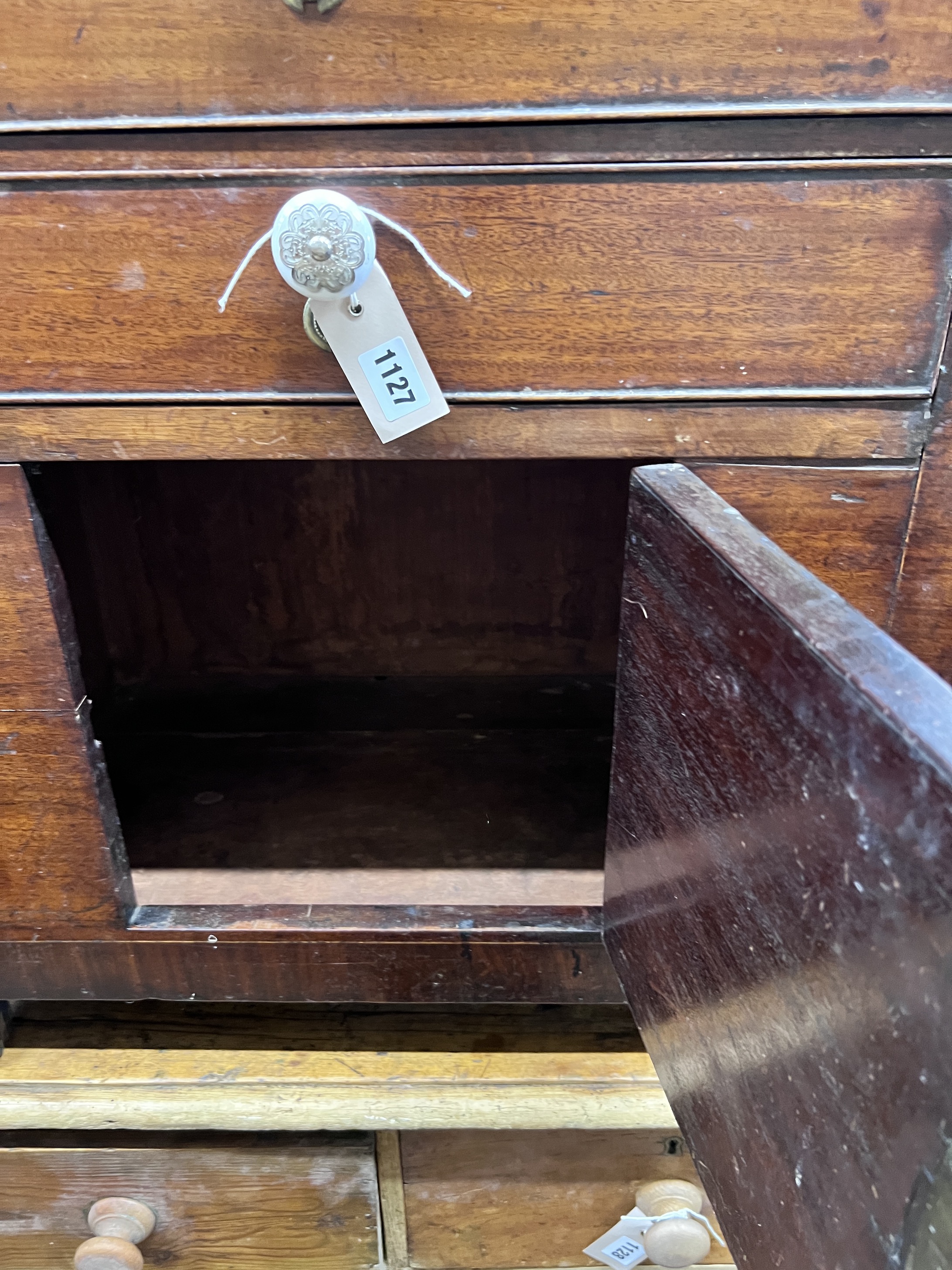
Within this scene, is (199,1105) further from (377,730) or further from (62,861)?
(377,730)

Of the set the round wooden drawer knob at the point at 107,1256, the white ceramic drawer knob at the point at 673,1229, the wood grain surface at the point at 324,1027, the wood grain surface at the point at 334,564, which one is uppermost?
the wood grain surface at the point at 334,564

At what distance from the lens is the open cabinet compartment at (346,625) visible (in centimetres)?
80

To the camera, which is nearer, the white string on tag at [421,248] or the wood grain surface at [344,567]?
the white string on tag at [421,248]

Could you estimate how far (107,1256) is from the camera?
623 mm

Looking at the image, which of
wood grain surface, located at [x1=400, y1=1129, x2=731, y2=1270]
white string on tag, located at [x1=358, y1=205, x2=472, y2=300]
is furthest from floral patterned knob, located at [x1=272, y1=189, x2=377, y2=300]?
wood grain surface, located at [x1=400, y1=1129, x2=731, y2=1270]

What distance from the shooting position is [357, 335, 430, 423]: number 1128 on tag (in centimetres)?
43

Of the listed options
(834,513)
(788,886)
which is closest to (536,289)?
(834,513)

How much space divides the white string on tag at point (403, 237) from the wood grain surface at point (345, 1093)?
0.54 metres

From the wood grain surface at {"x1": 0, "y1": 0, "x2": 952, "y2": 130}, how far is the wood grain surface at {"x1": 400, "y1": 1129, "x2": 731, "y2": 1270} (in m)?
0.68

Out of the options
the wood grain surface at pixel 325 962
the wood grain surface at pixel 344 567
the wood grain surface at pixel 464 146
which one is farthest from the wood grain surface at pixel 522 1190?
the wood grain surface at pixel 464 146

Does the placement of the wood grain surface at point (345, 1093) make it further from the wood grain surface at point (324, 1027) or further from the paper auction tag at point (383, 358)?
the paper auction tag at point (383, 358)

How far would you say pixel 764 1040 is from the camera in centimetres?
30

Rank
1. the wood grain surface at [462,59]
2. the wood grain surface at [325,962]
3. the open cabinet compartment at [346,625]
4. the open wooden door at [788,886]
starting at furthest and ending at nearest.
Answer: the open cabinet compartment at [346,625] → the wood grain surface at [325,962] → the wood grain surface at [462,59] → the open wooden door at [788,886]

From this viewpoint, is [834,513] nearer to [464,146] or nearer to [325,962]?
[464,146]
